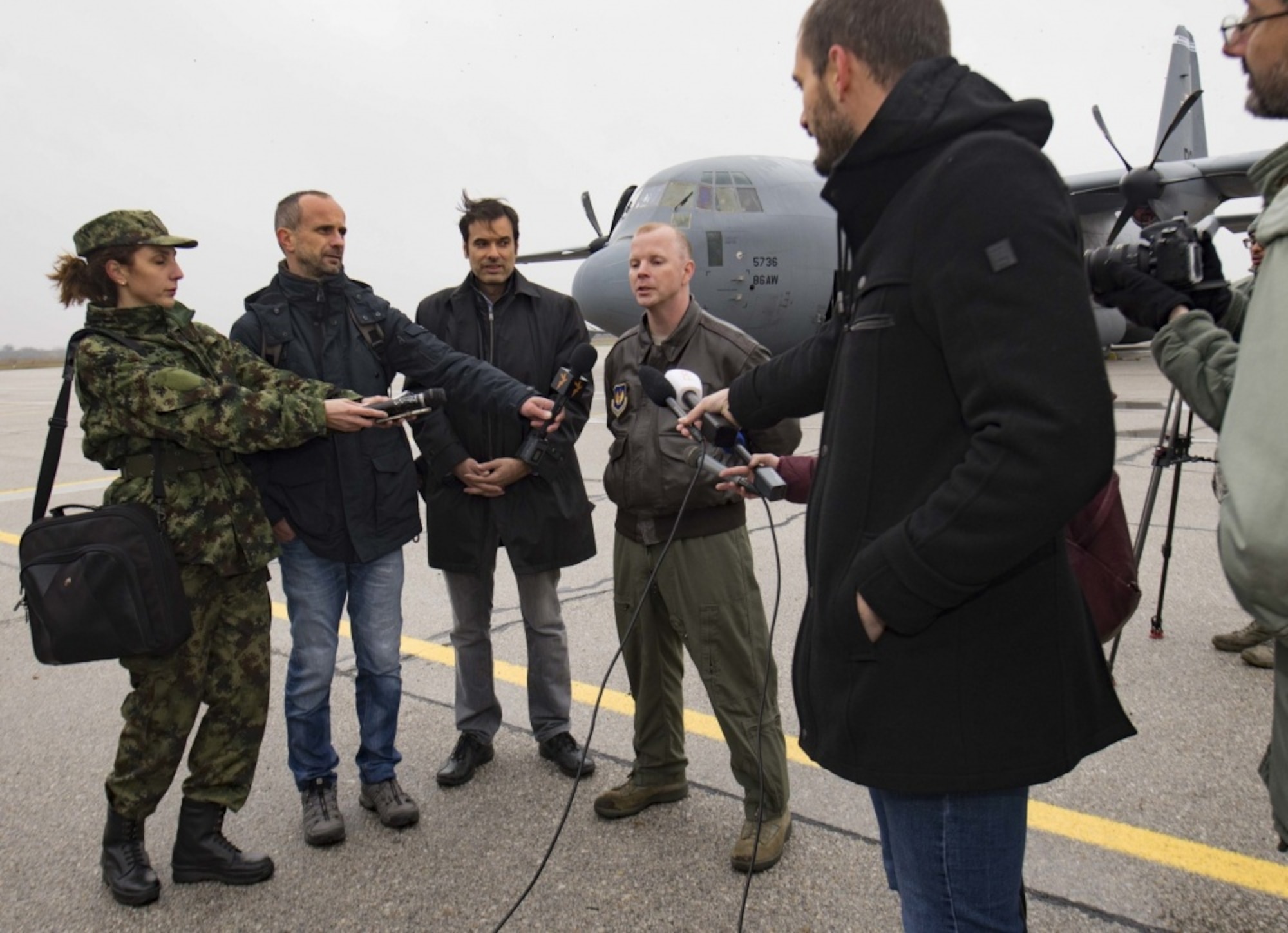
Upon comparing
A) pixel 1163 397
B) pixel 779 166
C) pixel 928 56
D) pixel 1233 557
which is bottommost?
pixel 1163 397

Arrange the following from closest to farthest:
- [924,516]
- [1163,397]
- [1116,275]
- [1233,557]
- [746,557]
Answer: [1233,557] < [924,516] < [1116,275] < [746,557] < [1163,397]

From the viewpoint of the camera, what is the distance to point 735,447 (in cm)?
231

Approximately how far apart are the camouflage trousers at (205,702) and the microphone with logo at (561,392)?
3.21ft

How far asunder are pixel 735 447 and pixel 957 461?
941mm

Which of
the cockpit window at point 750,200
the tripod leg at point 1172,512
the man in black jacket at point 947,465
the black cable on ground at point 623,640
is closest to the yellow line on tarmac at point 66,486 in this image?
the cockpit window at point 750,200

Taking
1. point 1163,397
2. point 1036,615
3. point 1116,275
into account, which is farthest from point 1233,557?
point 1163,397

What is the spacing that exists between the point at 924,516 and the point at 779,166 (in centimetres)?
1334

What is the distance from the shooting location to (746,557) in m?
3.04

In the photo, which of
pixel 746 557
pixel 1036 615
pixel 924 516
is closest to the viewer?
pixel 924 516

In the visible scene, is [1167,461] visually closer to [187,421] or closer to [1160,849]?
[1160,849]

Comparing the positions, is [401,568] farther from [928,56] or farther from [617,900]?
[928,56]

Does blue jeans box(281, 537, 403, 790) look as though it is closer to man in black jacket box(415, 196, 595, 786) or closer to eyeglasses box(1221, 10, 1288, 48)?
man in black jacket box(415, 196, 595, 786)

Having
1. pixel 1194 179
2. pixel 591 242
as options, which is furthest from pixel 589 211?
pixel 1194 179

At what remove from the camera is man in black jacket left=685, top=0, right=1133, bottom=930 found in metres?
1.28
